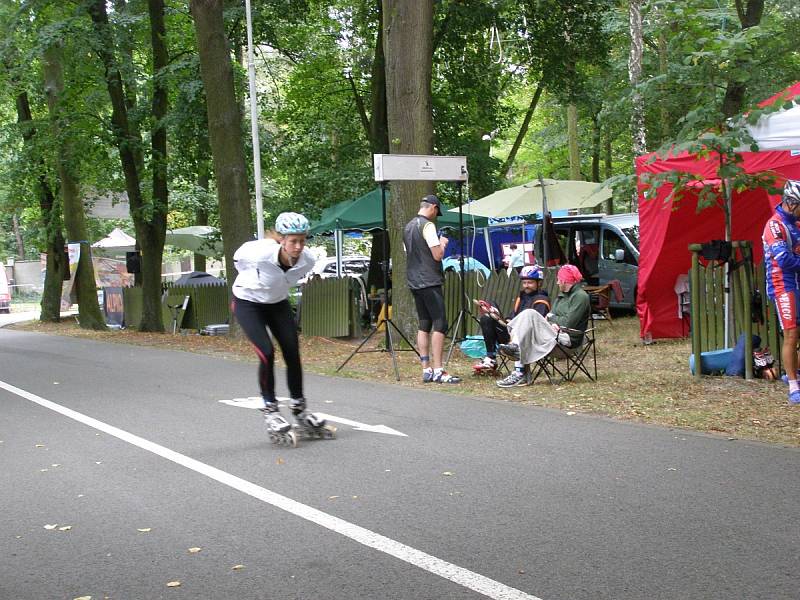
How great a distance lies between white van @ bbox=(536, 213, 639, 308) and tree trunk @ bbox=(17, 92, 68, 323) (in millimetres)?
16811

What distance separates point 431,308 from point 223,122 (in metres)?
8.80

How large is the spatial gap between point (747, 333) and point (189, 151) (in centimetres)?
1685

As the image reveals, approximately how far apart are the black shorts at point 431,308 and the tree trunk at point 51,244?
22692 mm

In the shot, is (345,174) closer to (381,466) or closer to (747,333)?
(747,333)

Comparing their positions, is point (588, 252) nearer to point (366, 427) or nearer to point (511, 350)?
point (511, 350)

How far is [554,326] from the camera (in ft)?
33.7

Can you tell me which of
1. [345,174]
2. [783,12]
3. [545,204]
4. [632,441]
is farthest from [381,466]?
[783,12]

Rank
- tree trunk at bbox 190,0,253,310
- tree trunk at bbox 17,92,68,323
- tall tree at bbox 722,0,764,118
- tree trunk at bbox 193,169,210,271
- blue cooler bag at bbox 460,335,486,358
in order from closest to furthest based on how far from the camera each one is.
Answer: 1. blue cooler bag at bbox 460,335,486,358
2. tall tree at bbox 722,0,764,118
3. tree trunk at bbox 190,0,253,310
4. tree trunk at bbox 17,92,68,323
5. tree trunk at bbox 193,169,210,271

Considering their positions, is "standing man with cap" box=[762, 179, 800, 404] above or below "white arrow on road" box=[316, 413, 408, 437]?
above

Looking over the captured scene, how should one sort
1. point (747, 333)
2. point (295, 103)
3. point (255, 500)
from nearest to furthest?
point (255, 500)
point (747, 333)
point (295, 103)

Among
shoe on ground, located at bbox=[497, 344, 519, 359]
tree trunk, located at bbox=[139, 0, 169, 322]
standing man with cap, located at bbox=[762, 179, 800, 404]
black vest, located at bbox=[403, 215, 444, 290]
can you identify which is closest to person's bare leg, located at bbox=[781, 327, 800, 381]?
standing man with cap, located at bbox=[762, 179, 800, 404]

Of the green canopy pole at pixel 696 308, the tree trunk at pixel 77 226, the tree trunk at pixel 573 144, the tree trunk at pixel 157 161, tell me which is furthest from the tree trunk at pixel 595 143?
the green canopy pole at pixel 696 308

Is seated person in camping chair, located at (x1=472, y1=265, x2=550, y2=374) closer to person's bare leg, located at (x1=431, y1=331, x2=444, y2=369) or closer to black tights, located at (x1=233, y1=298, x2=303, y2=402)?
person's bare leg, located at (x1=431, y1=331, x2=444, y2=369)

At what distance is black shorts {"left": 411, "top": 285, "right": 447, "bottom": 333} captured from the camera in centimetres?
1085
